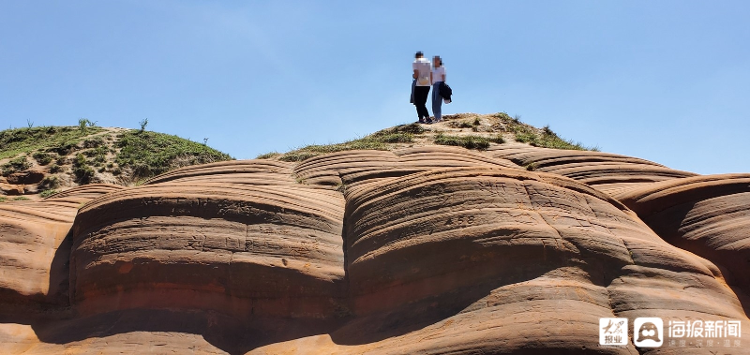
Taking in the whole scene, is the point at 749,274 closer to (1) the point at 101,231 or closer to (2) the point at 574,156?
(2) the point at 574,156

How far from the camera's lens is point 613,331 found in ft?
22.0

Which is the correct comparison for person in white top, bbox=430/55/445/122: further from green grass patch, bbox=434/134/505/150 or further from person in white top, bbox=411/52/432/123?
green grass patch, bbox=434/134/505/150

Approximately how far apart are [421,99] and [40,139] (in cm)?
1455

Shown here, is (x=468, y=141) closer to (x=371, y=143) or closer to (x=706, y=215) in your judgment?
(x=371, y=143)

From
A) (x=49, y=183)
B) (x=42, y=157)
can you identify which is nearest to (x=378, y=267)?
(x=49, y=183)

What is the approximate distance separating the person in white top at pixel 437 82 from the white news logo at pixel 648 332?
10992mm

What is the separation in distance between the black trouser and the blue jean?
6.6 inches

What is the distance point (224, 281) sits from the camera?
8234 mm

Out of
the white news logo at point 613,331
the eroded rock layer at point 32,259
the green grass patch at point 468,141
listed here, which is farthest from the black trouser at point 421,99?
the white news logo at point 613,331

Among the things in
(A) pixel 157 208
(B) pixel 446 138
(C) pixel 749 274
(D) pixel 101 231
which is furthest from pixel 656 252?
(B) pixel 446 138

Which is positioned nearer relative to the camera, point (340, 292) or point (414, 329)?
point (414, 329)

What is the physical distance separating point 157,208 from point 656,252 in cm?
583

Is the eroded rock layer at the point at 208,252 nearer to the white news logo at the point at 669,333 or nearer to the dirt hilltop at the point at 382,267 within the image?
the dirt hilltop at the point at 382,267

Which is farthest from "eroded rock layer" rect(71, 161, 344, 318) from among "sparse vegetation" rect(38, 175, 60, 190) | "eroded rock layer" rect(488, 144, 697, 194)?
"sparse vegetation" rect(38, 175, 60, 190)
